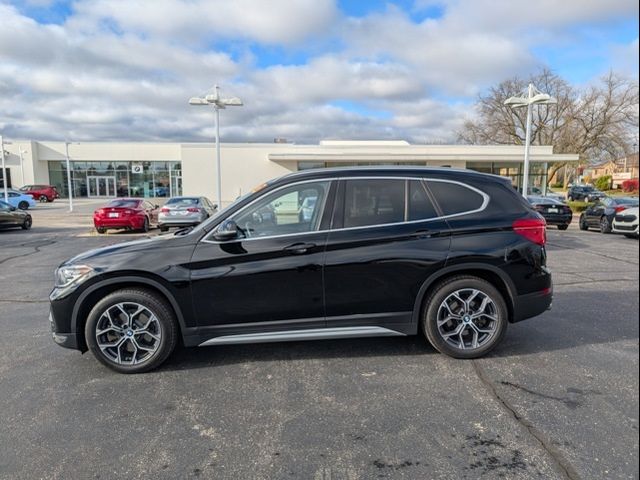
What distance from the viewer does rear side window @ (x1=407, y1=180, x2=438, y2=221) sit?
4176 mm

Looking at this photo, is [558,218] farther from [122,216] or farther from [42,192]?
[42,192]

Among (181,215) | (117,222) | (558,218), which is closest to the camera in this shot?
(181,215)

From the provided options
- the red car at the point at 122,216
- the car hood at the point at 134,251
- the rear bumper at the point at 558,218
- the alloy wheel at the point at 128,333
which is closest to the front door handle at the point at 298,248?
the car hood at the point at 134,251

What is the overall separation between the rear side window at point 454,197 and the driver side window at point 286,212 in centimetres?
108

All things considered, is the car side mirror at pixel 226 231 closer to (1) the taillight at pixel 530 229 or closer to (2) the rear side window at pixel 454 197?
(2) the rear side window at pixel 454 197

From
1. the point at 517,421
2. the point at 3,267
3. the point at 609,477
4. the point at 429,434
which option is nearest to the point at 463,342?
the point at 517,421

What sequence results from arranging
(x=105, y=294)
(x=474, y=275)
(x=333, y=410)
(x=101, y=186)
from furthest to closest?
(x=101, y=186), (x=474, y=275), (x=105, y=294), (x=333, y=410)

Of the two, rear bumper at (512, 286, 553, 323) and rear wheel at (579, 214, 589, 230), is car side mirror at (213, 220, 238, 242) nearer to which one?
rear bumper at (512, 286, 553, 323)

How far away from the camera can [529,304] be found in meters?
4.25

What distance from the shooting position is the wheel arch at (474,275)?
410 cm

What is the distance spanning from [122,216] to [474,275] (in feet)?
50.0

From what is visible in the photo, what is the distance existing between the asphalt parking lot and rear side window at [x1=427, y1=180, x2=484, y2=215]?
1422 mm

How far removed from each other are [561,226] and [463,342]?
1668 centimetres

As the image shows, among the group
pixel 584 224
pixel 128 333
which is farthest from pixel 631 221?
pixel 584 224
